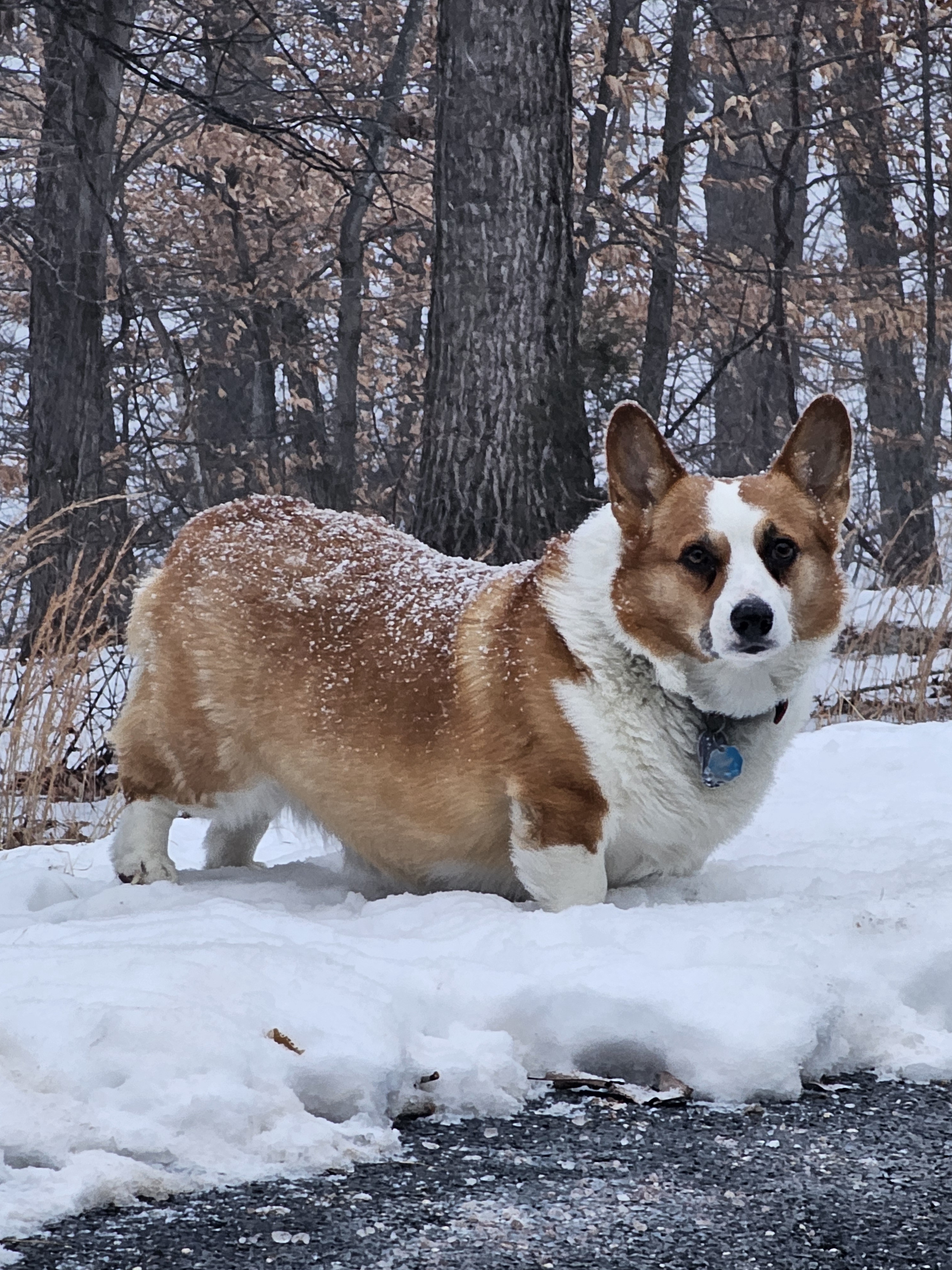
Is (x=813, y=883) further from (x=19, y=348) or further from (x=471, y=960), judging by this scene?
(x=19, y=348)

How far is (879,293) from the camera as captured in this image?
13.8 metres

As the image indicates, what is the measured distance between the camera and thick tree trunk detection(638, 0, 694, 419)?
11523mm

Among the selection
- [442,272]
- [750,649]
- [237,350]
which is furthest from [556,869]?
[237,350]

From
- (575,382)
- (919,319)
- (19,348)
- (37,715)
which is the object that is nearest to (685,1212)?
(37,715)

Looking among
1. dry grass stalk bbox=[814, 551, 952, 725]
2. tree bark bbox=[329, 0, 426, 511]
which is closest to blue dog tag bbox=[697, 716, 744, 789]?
dry grass stalk bbox=[814, 551, 952, 725]

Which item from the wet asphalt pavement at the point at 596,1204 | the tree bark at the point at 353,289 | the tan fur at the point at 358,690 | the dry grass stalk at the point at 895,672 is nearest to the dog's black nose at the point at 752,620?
the tan fur at the point at 358,690

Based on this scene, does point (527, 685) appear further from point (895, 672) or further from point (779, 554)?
point (895, 672)

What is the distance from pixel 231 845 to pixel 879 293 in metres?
10.8

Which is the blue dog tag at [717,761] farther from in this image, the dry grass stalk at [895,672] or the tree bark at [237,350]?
the tree bark at [237,350]

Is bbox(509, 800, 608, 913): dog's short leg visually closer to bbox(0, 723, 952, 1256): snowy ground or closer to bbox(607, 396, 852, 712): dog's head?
bbox(0, 723, 952, 1256): snowy ground

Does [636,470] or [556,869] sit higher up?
[636,470]

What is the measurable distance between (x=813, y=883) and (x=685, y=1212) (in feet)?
6.19

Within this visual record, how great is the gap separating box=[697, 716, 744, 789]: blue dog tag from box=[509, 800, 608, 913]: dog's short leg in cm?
35

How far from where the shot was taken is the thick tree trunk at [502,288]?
7.03 m
